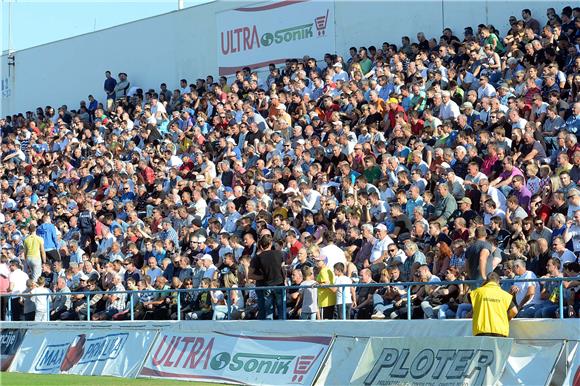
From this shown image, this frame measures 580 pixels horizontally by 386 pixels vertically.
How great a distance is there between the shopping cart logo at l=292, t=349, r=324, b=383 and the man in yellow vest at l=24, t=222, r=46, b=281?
10095 mm

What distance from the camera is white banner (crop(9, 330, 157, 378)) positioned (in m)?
21.1

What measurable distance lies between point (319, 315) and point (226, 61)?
17.0 meters

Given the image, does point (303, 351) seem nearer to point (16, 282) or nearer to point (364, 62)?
point (16, 282)

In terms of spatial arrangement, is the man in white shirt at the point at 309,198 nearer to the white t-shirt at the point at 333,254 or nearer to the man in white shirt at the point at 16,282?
the white t-shirt at the point at 333,254

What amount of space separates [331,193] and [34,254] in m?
8.08

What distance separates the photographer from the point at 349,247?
64.6 ft

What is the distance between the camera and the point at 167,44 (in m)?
36.7

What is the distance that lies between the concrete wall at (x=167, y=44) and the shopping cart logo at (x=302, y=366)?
419 inches

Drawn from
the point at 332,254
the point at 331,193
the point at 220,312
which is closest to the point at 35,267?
the point at 220,312

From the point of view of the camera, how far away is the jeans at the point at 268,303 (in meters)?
18.9

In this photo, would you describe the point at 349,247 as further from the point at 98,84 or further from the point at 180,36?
the point at 98,84

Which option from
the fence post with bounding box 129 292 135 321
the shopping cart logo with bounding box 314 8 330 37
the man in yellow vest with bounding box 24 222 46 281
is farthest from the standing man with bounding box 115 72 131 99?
the fence post with bounding box 129 292 135 321

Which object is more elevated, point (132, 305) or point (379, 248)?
point (379, 248)

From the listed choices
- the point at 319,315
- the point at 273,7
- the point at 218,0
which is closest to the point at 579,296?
the point at 319,315
